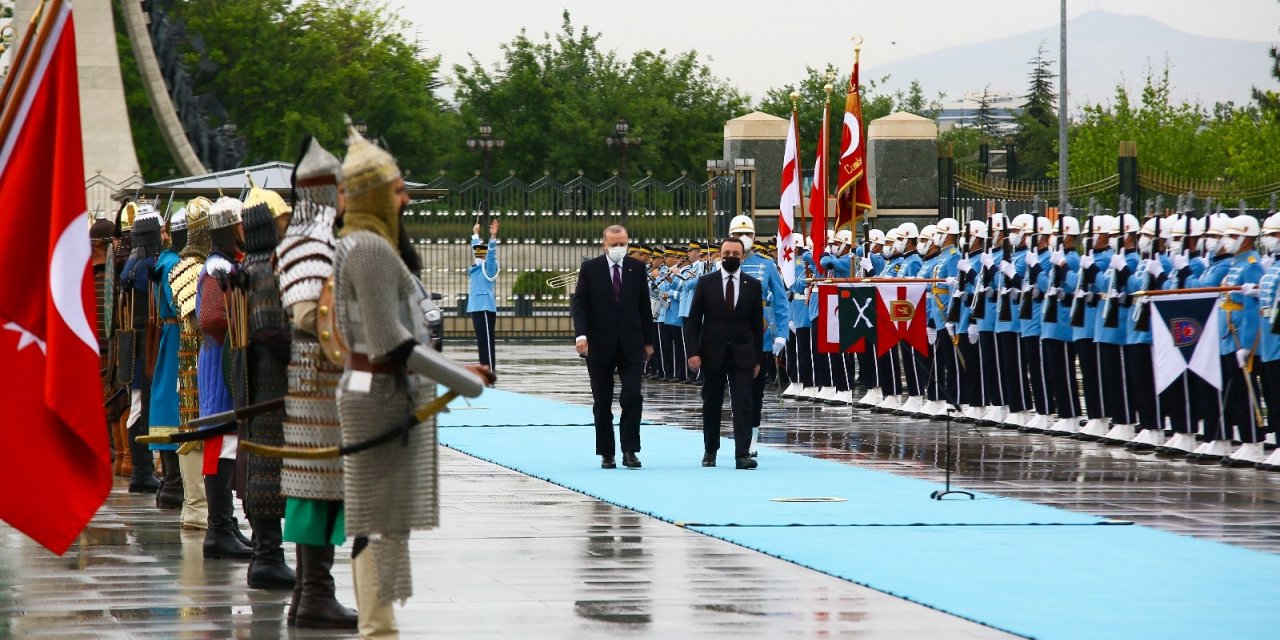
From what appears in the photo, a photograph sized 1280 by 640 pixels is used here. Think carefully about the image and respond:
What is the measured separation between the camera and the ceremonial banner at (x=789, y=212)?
2511cm

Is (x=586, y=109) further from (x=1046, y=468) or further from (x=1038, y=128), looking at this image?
(x=1046, y=468)

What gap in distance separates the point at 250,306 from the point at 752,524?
3.89 metres

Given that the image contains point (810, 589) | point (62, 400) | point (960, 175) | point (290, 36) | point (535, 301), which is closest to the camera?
point (62, 400)

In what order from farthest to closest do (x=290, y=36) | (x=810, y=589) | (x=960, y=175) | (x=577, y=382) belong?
(x=290, y=36) < (x=960, y=175) < (x=577, y=382) < (x=810, y=589)

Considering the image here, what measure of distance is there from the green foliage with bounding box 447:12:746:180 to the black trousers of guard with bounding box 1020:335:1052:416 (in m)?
53.7

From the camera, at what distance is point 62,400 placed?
27.0 feet

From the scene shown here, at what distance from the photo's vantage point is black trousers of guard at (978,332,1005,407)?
69.6ft

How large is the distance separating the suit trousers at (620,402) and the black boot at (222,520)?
17.6 ft

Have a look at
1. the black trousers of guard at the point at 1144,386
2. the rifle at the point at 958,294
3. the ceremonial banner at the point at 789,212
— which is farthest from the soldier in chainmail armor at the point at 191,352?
the ceremonial banner at the point at 789,212

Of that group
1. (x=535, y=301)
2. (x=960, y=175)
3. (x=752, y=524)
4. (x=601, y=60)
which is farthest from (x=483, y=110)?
(x=752, y=524)

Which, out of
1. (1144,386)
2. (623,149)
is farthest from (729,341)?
(623,149)

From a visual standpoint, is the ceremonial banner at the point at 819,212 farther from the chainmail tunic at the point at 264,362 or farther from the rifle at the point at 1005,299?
the chainmail tunic at the point at 264,362

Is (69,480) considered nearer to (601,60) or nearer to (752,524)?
(752,524)

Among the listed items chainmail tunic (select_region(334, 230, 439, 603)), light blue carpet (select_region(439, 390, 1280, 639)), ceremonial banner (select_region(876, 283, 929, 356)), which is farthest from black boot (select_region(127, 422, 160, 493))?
ceremonial banner (select_region(876, 283, 929, 356))
